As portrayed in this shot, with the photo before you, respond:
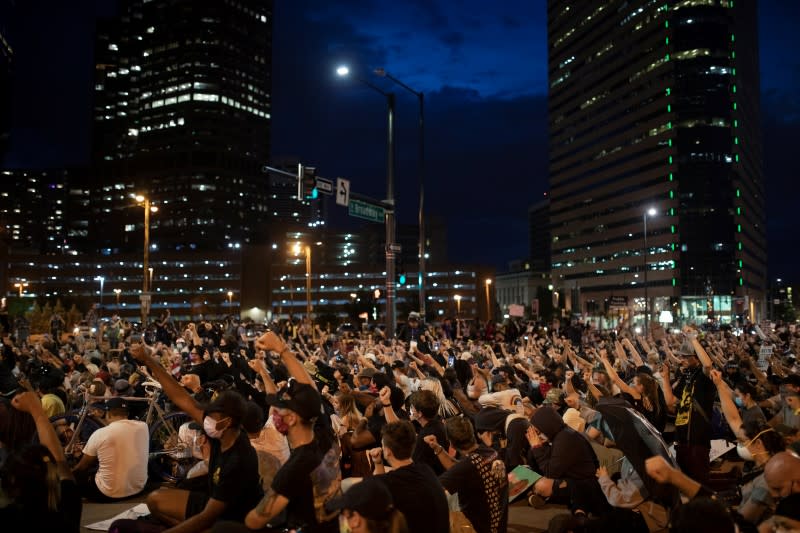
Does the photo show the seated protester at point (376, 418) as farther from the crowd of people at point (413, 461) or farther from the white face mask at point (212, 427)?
the white face mask at point (212, 427)

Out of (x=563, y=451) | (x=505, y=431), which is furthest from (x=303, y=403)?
(x=505, y=431)

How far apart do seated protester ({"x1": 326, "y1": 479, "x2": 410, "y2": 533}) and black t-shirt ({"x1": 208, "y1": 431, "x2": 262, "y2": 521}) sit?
150 cm

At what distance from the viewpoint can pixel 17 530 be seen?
3986 mm

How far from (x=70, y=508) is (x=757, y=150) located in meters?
177

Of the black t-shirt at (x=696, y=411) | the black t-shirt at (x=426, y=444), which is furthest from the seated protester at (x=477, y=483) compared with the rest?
the black t-shirt at (x=696, y=411)

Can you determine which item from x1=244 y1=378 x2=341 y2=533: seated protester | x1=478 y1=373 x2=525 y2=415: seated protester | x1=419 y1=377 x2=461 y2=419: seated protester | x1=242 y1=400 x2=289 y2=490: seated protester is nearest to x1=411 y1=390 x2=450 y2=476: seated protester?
x1=242 y1=400 x2=289 y2=490: seated protester

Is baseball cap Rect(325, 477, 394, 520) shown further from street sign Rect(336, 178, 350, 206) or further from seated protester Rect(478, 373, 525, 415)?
street sign Rect(336, 178, 350, 206)

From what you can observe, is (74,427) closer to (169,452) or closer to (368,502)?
(169,452)

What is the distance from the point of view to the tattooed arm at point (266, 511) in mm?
4074

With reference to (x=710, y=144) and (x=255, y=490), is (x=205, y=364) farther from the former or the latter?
(x=710, y=144)

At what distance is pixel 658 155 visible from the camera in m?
127

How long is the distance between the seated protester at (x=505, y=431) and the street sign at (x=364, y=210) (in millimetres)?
13265

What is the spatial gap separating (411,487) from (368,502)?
88 cm

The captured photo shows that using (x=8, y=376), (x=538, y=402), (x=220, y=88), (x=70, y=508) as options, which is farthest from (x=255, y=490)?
(x=220, y=88)
